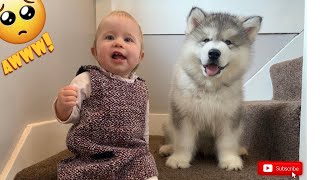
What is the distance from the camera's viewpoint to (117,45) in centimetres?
100

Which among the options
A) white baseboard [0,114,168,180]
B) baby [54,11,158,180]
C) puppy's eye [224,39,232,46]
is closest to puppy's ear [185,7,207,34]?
puppy's eye [224,39,232,46]

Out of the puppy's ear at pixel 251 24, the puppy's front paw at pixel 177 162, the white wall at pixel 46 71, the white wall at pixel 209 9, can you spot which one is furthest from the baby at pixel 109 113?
the white wall at pixel 209 9

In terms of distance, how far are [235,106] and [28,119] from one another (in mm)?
732

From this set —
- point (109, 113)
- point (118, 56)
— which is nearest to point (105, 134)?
point (109, 113)

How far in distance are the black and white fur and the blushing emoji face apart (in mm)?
549

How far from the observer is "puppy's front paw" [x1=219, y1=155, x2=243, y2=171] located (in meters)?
1.14

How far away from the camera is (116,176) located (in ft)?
2.92

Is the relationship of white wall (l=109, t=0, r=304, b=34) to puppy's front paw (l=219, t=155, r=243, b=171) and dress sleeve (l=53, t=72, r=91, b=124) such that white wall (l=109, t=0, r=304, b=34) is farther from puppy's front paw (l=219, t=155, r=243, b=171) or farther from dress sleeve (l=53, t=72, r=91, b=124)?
dress sleeve (l=53, t=72, r=91, b=124)

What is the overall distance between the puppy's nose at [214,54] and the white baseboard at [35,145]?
0.68m

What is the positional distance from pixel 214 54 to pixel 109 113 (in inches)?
16.4

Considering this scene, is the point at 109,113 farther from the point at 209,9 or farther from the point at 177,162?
the point at 209,9

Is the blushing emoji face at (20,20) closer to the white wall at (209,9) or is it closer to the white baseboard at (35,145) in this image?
the white baseboard at (35,145)

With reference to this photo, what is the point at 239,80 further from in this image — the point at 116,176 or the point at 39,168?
the point at 39,168

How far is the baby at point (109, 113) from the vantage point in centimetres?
89
